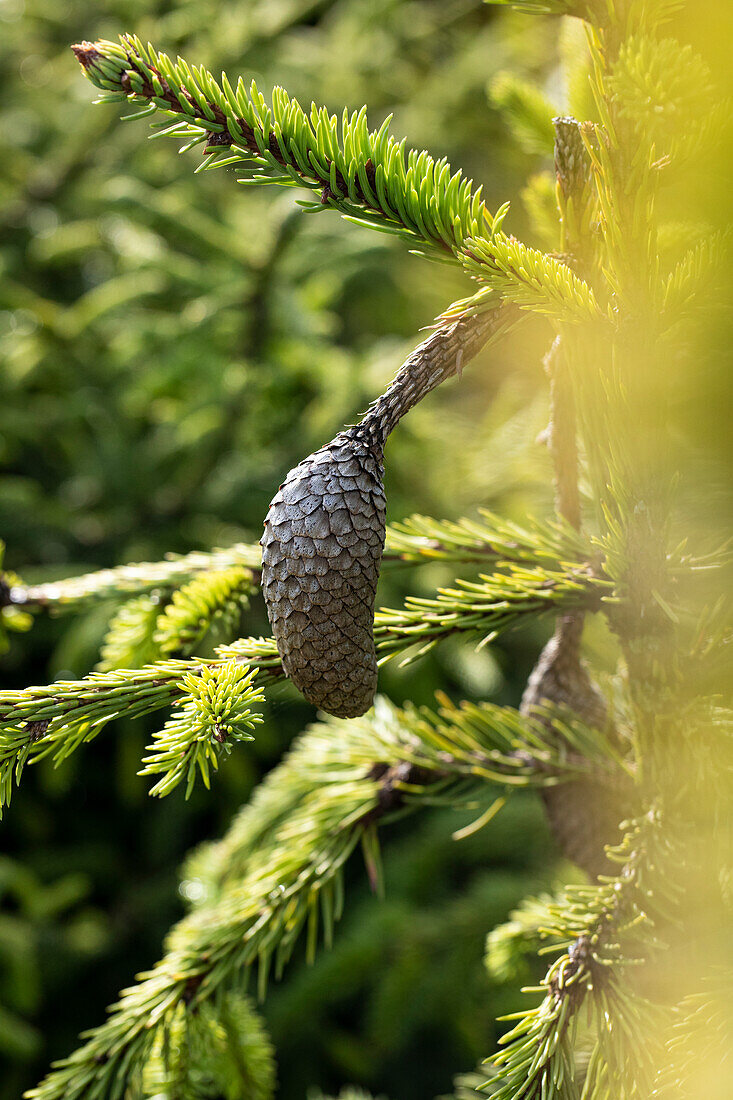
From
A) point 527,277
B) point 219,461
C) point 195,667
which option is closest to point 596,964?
point 195,667

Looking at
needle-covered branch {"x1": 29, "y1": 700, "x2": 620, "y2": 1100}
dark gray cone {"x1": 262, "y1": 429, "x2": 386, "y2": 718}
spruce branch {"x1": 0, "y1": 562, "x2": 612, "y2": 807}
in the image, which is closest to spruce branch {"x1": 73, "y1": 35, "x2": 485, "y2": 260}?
dark gray cone {"x1": 262, "y1": 429, "x2": 386, "y2": 718}

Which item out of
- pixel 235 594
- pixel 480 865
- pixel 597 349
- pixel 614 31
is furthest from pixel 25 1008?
pixel 614 31

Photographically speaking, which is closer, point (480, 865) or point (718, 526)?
point (718, 526)

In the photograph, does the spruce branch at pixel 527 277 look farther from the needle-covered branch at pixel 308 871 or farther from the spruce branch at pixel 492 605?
the needle-covered branch at pixel 308 871

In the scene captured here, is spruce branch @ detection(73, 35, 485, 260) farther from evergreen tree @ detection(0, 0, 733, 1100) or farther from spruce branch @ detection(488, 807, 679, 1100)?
spruce branch @ detection(488, 807, 679, 1100)

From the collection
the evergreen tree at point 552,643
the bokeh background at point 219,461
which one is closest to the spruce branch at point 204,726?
the evergreen tree at point 552,643

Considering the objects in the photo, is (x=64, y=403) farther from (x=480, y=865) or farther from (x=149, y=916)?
(x=480, y=865)

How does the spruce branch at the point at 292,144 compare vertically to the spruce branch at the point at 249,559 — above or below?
above
